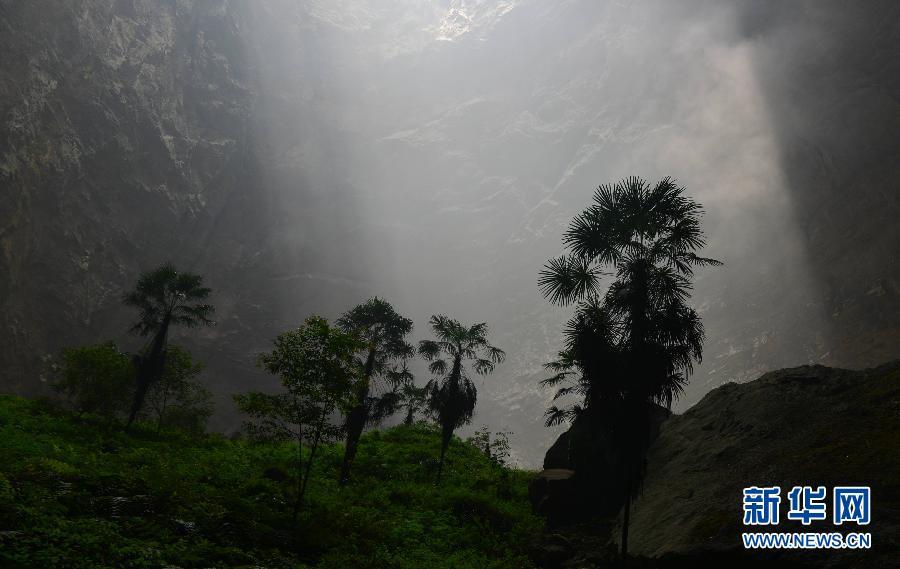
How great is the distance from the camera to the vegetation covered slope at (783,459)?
9148mm

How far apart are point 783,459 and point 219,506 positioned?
572 inches

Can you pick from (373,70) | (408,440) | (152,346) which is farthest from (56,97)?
(373,70)

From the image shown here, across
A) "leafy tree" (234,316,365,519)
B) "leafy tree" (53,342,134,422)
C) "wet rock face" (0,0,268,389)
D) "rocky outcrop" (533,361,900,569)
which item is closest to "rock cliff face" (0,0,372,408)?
"wet rock face" (0,0,268,389)

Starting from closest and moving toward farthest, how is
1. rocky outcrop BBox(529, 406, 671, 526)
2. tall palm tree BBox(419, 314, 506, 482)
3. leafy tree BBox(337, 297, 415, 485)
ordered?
1. rocky outcrop BBox(529, 406, 671, 526)
2. tall palm tree BBox(419, 314, 506, 482)
3. leafy tree BBox(337, 297, 415, 485)

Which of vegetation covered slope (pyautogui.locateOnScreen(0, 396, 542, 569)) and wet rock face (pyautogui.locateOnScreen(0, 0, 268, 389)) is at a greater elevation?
wet rock face (pyautogui.locateOnScreen(0, 0, 268, 389))

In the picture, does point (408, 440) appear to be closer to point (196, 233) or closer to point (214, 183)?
point (196, 233)

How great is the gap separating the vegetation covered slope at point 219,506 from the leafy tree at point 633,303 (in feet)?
20.4

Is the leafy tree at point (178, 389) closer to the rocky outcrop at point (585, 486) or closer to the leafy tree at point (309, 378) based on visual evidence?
the leafy tree at point (309, 378)

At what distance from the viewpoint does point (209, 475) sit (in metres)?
20.1

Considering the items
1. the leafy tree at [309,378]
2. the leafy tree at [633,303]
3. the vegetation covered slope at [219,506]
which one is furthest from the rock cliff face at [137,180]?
the leafy tree at [633,303]

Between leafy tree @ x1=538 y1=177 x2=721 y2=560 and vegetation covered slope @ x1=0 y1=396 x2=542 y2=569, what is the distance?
20.4ft

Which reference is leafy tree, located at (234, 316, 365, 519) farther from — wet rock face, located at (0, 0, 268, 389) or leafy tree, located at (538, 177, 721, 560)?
wet rock face, located at (0, 0, 268, 389)

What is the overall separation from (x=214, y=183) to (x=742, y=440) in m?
Result: 125

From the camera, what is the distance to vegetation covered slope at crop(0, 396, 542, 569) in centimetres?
1010
